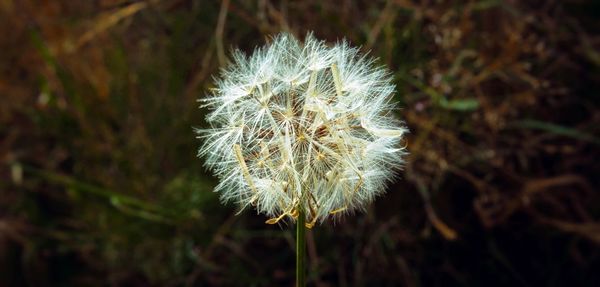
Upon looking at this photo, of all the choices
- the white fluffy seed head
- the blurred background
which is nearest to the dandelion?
the white fluffy seed head

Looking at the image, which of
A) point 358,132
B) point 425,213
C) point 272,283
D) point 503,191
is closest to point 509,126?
point 503,191

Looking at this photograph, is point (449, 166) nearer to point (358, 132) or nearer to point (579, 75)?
point (579, 75)

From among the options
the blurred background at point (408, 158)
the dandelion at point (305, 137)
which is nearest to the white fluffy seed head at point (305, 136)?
the dandelion at point (305, 137)

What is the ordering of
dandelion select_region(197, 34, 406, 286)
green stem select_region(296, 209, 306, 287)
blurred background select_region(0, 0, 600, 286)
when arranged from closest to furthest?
green stem select_region(296, 209, 306, 287)
dandelion select_region(197, 34, 406, 286)
blurred background select_region(0, 0, 600, 286)

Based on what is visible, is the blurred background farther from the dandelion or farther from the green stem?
the green stem

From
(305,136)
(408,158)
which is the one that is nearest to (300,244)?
(305,136)

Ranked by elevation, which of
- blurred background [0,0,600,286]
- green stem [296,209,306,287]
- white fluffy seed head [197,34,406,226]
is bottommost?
green stem [296,209,306,287]

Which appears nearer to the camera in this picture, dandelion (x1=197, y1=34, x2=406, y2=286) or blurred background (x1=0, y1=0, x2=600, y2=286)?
dandelion (x1=197, y1=34, x2=406, y2=286)

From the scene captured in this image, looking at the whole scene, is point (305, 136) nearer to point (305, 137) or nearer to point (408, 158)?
point (305, 137)
